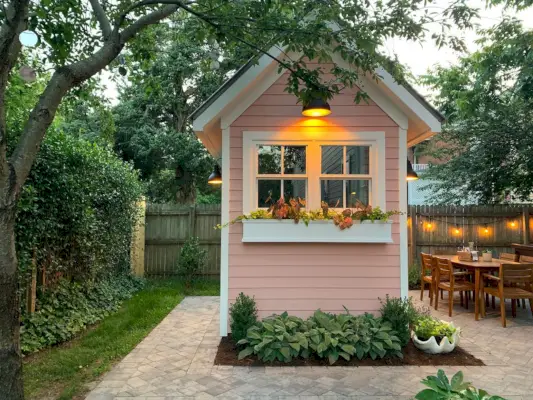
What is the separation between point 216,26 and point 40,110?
6.07ft

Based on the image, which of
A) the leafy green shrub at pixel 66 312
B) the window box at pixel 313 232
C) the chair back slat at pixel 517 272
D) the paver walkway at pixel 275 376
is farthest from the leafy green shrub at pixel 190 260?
the chair back slat at pixel 517 272

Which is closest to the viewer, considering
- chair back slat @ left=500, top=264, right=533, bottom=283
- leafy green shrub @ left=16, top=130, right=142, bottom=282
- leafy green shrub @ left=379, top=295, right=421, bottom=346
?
leafy green shrub @ left=16, top=130, right=142, bottom=282

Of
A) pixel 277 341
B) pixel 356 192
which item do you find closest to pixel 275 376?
pixel 277 341

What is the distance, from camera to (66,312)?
16.9 feet

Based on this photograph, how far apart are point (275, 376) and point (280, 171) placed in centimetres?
244

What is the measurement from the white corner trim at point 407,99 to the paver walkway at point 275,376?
288 cm

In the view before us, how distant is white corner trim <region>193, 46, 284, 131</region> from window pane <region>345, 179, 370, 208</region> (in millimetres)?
1806

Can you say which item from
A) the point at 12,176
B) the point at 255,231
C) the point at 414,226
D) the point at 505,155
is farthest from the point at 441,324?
the point at 505,155

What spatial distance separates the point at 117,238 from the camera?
7281 millimetres

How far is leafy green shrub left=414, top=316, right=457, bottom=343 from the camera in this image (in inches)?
171

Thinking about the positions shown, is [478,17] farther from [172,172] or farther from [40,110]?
[172,172]

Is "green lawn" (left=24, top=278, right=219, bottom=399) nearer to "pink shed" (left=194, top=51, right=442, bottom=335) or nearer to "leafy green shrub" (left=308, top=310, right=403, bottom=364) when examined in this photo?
"pink shed" (left=194, top=51, right=442, bottom=335)

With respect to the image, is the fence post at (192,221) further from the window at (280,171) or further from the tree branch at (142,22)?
the tree branch at (142,22)

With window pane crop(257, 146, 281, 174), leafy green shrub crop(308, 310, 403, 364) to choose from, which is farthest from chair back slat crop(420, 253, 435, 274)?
window pane crop(257, 146, 281, 174)
